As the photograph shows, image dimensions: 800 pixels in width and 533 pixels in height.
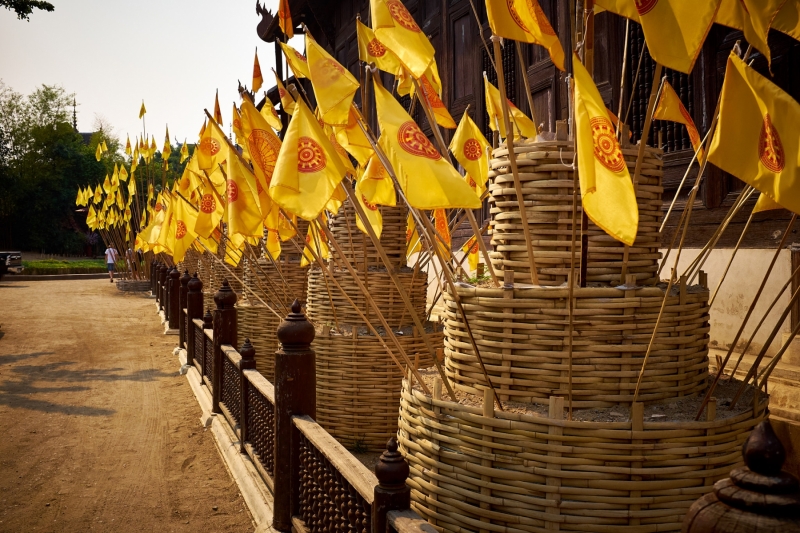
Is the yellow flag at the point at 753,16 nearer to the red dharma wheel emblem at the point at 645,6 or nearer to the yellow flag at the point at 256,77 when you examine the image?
the red dharma wheel emblem at the point at 645,6

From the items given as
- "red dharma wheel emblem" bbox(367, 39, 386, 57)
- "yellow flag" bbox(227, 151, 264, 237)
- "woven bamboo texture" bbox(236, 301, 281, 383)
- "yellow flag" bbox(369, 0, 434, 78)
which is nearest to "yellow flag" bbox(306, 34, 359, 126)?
"yellow flag" bbox(369, 0, 434, 78)

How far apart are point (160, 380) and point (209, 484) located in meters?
3.60

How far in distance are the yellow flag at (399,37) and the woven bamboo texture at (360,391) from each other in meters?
1.95

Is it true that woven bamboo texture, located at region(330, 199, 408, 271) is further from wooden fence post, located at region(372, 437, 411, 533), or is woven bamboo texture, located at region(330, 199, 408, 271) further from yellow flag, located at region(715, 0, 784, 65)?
yellow flag, located at region(715, 0, 784, 65)

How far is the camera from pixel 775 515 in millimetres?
834

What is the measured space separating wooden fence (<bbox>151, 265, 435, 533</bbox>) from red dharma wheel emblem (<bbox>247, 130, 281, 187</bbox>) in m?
0.80

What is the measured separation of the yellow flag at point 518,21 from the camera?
205 cm

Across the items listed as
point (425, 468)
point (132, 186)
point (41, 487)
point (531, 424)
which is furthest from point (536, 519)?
point (132, 186)

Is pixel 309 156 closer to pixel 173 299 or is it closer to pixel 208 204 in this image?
pixel 208 204

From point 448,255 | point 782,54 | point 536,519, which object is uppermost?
point 782,54

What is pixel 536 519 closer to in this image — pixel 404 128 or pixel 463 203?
pixel 463 203

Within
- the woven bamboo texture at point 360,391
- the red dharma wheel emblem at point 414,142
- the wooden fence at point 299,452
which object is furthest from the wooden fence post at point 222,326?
the red dharma wheel emblem at point 414,142

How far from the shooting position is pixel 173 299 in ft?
35.0

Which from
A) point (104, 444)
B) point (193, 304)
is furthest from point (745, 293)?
point (193, 304)
